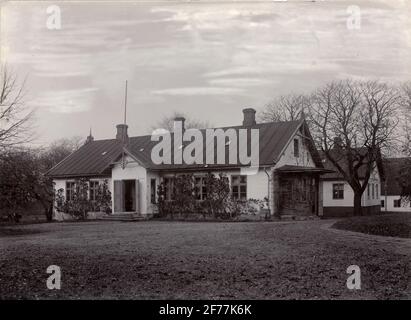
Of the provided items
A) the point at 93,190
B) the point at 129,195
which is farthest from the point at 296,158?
the point at 93,190

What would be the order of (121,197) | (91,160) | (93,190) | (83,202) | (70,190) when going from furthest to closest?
(91,160), (70,190), (93,190), (83,202), (121,197)

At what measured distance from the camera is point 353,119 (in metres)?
30.3

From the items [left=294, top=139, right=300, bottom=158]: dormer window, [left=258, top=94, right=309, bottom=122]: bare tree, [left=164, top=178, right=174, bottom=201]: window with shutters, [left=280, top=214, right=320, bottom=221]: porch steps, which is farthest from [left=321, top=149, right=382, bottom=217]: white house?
[left=164, top=178, right=174, bottom=201]: window with shutters

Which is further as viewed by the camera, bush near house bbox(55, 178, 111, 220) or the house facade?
bush near house bbox(55, 178, 111, 220)

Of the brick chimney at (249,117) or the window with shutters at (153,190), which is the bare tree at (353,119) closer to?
the brick chimney at (249,117)

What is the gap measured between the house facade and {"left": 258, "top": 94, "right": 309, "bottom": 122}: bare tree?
1345 millimetres

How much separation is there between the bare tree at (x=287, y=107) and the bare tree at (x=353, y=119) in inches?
31.1

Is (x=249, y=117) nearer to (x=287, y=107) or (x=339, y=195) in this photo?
(x=287, y=107)

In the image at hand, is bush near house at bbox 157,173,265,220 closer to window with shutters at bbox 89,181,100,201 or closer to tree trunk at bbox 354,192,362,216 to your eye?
window with shutters at bbox 89,181,100,201

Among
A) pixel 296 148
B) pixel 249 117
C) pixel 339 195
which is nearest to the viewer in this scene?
pixel 296 148

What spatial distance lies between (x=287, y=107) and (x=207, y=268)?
2026cm

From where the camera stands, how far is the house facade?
24672mm

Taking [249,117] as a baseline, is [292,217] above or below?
below

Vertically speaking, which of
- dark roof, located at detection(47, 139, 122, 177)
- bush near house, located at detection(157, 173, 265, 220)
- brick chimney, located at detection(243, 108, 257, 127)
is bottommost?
bush near house, located at detection(157, 173, 265, 220)
